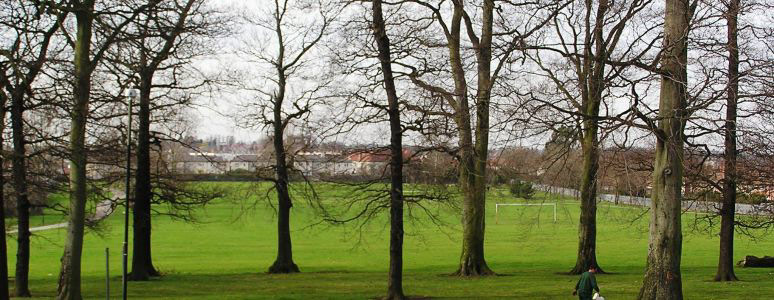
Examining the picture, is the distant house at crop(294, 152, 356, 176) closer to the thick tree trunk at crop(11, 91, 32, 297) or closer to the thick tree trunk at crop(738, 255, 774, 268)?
the thick tree trunk at crop(11, 91, 32, 297)

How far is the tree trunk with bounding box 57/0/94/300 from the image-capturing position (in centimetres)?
1967

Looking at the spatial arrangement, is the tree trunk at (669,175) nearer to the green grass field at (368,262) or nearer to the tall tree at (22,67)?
the green grass field at (368,262)

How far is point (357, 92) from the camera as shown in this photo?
2230cm

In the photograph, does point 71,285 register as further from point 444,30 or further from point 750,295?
point 750,295

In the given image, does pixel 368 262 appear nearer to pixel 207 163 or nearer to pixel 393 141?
pixel 207 163

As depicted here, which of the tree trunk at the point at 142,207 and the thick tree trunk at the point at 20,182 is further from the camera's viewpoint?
the tree trunk at the point at 142,207

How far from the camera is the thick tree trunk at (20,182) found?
20.9 metres

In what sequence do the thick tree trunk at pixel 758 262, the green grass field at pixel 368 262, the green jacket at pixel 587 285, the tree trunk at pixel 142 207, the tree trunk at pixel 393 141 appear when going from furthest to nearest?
the thick tree trunk at pixel 758 262, the tree trunk at pixel 142 207, the green grass field at pixel 368 262, the tree trunk at pixel 393 141, the green jacket at pixel 587 285

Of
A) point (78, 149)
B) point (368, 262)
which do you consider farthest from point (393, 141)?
point (368, 262)

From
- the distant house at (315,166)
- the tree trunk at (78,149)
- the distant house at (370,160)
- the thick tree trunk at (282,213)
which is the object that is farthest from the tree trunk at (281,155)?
the tree trunk at (78,149)

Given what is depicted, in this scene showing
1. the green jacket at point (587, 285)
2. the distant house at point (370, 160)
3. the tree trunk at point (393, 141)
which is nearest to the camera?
the green jacket at point (587, 285)

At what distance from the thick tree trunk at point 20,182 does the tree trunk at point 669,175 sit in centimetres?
1381

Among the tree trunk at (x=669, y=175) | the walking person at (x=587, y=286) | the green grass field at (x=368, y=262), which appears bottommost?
the green grass field at (x=368, y=262)

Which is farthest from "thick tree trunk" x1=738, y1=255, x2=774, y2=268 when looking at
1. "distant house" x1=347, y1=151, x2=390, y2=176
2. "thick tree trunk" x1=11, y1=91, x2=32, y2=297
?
"thick tree trunk" x1=11, y1=91, x2=32, y2=297
